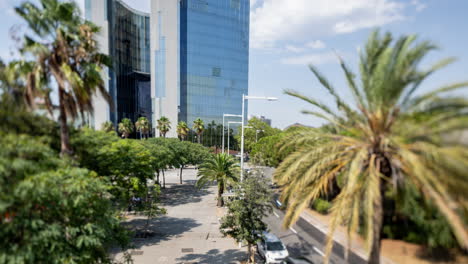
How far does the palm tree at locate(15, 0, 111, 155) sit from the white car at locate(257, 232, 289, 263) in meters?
10.6

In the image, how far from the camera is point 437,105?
158 inches

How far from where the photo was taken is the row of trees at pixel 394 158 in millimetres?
3473

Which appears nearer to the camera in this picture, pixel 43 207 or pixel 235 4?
pixel 43 207

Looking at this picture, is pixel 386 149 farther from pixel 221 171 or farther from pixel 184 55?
pixel 184 55


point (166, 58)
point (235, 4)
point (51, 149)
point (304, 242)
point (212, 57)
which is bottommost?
point (304, 242)

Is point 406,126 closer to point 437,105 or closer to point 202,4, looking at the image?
point 437,105

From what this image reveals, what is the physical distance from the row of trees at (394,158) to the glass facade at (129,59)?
6942cm

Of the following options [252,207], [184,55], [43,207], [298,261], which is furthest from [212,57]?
[43,207]

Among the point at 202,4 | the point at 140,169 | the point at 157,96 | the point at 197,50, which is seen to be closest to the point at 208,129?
the point at 157,96

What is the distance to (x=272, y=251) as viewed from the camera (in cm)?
1410

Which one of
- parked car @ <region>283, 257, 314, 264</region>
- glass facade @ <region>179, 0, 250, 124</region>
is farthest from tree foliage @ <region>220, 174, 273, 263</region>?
glass facade @ <region>179, 0, 250, 124</region>

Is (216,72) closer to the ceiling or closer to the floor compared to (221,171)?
closer to the ceiling

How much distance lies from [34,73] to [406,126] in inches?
305

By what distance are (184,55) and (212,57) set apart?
8.02 metres
